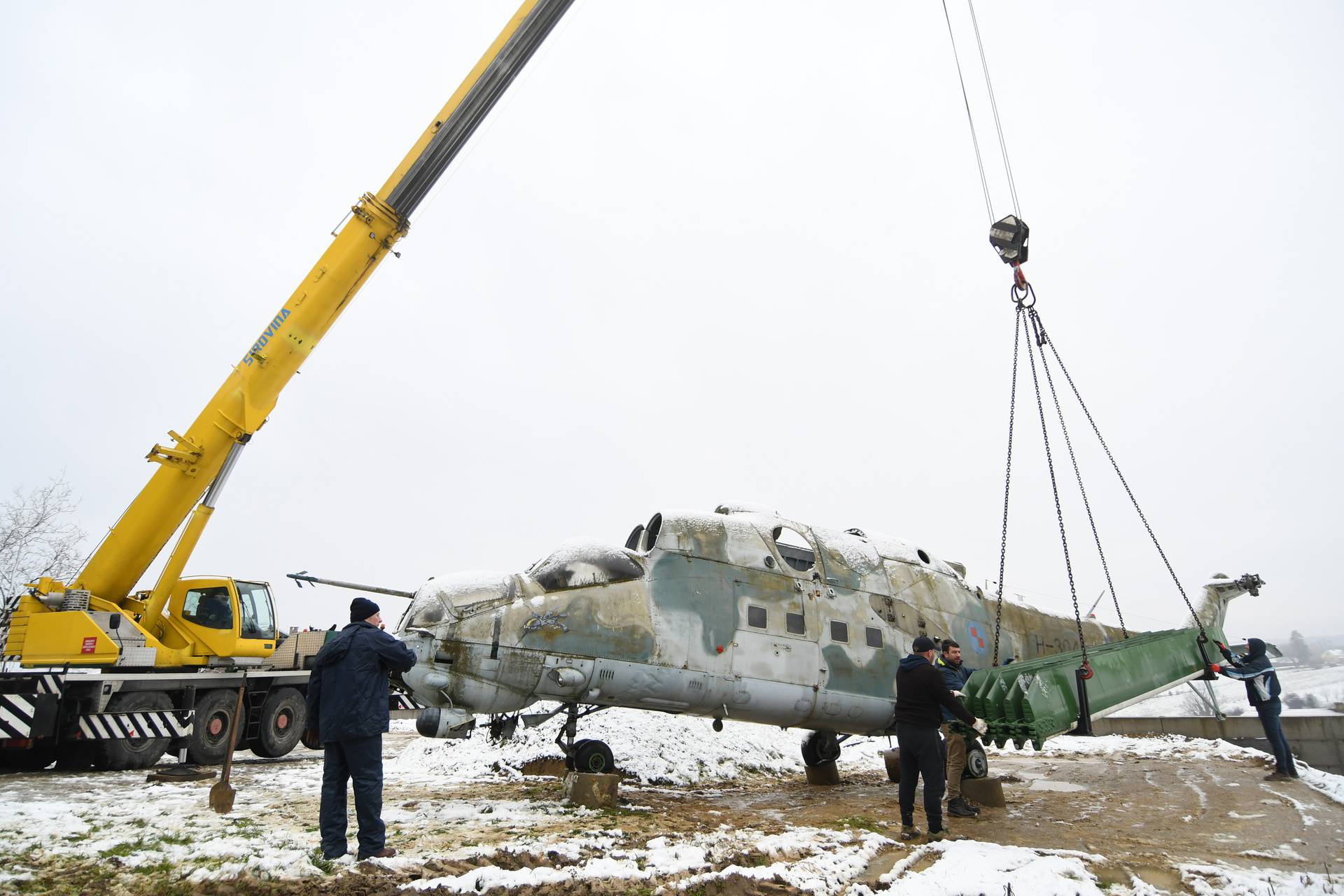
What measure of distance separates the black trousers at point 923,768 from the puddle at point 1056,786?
14.6ft

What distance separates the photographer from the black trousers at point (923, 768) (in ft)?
20.7

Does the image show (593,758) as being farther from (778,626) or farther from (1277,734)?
(1277,734)

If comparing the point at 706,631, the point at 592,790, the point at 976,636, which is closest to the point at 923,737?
Answer: the point at 706,631

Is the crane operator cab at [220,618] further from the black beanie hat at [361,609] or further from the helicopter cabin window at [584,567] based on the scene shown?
the black beanie hat at [361,609]

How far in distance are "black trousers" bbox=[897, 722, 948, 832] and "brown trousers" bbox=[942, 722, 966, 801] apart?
4.75 feet

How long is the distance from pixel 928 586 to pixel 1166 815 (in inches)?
150

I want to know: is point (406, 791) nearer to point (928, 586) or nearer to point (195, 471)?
point (195, 471)

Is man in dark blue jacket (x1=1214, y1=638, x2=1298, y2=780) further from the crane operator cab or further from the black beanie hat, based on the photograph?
the crane operator cab

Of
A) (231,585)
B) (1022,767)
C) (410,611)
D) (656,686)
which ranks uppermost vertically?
(231,585)

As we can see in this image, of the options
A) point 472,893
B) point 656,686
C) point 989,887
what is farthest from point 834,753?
point 472,893

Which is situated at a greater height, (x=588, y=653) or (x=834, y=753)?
(x=588, y=653)

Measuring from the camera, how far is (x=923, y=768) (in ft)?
21.2

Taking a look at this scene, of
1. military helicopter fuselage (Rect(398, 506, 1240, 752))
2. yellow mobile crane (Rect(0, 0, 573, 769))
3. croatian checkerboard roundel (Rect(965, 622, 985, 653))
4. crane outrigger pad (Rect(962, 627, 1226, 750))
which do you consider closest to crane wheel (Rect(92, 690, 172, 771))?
yellow mobile crane (Rect(0, 0, 573, 769))

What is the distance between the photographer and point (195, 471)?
11773 millimetres
